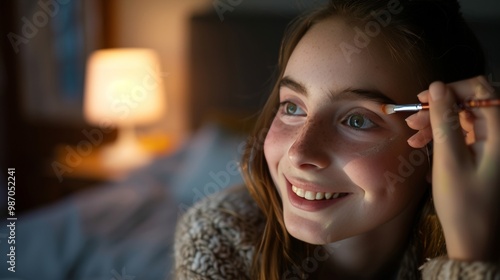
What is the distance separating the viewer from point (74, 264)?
3.91 feet

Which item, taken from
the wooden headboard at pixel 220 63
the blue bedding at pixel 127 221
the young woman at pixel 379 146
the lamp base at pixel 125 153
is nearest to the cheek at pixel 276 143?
the young woman at pixel 379 146

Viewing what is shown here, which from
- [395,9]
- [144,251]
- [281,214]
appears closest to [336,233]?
[281,214]

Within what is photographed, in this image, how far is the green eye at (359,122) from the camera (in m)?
0.49

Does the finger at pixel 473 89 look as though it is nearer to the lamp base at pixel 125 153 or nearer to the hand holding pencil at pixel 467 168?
the hand holding pencil at pixel 467 168

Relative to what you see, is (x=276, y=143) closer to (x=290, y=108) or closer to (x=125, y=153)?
(x=290, y=108)

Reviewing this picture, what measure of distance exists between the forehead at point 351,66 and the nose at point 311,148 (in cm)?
4

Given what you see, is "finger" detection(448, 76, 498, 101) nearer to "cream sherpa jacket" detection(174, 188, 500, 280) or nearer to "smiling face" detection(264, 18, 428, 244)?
"smiling face" detection(264, 18, 428, 244)

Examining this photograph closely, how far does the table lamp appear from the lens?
1693 mm

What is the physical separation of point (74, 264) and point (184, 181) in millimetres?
378

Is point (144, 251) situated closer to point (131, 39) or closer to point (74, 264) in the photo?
point (74, 264)

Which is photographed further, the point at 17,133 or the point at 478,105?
the point at 17,133

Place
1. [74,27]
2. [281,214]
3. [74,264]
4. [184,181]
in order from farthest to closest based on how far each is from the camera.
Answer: [74,27] → [184,181] → [74,264] → [281,214]

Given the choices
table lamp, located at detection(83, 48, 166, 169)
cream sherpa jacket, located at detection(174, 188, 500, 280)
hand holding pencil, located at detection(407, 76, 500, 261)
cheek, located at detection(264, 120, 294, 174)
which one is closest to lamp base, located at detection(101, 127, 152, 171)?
table lamp, located at detection(83, 48, 166, 169)

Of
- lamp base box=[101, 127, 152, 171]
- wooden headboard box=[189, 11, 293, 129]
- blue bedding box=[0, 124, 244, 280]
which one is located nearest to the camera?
blue bedding box=[0, 124, 244, 280]
